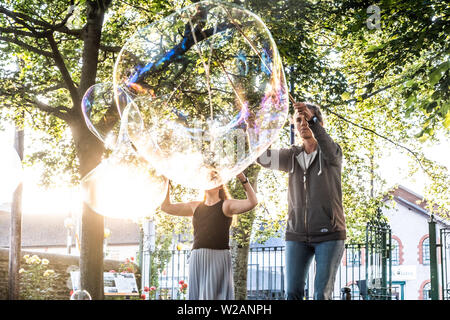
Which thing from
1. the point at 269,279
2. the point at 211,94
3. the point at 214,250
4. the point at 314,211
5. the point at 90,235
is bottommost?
the point at 269,279

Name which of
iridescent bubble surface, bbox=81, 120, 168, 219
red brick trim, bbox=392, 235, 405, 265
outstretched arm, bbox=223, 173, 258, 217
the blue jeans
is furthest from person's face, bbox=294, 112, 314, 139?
red brick trim, bbox=392, 235, 405, 265

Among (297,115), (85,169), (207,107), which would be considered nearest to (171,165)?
(207,107)

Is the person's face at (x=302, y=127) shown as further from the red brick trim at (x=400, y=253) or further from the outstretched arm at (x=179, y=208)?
the red brick trim at (x=400, y=253)

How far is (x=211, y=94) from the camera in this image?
367 cm

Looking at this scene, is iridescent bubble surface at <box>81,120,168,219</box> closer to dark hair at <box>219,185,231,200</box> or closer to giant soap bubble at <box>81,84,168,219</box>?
giant soap bubble at <box>81,84,168,219</box>

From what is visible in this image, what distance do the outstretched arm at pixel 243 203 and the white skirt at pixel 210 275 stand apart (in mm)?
303

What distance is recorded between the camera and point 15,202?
462 inches

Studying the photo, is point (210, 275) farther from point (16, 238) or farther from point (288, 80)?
point (16, 238)

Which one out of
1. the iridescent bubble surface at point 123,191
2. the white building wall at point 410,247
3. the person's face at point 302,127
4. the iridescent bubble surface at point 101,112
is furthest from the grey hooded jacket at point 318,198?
the white building wall at point 410,247

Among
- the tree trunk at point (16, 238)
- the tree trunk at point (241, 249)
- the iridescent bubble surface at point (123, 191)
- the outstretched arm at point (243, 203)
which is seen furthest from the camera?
the tree trunk at point (241, 249)

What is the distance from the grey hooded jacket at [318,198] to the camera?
3312 mm

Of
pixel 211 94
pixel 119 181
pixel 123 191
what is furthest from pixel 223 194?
pixel 119 181

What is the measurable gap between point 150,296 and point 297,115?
973 centimetres

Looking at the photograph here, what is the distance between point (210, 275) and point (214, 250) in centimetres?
18
